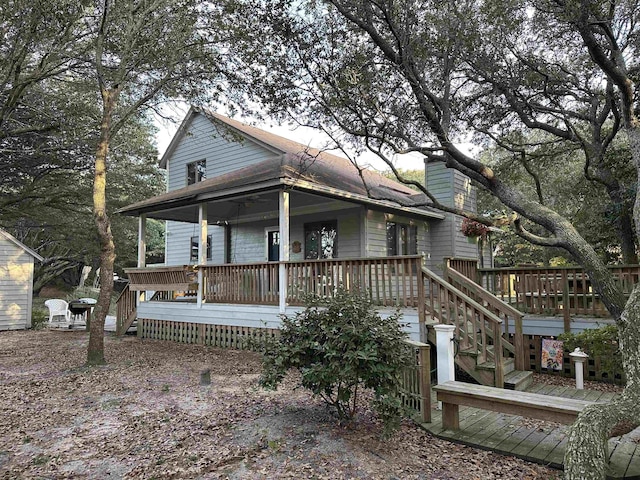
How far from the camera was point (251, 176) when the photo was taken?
1097 centimetres

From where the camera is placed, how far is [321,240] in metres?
13.1

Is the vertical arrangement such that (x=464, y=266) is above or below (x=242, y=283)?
above

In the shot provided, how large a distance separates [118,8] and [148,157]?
11.4m

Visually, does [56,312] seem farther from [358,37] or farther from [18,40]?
[358,37]

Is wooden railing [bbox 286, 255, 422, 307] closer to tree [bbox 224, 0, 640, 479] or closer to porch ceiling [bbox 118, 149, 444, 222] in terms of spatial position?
porch ceiling [bbox 118, 149, 444, 222]

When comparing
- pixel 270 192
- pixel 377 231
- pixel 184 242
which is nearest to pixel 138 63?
pixel 270 192

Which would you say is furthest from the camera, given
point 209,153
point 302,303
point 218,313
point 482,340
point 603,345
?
point 209,153

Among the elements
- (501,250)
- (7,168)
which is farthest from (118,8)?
(501,250)

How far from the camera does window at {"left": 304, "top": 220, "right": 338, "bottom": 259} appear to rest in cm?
1284

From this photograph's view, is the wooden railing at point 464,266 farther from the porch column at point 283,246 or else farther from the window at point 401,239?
the window at point 401,239

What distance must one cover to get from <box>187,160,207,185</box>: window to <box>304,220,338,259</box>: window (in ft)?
15.7

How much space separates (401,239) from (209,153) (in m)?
7.32

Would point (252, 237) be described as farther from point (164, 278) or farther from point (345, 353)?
point (345, 353)

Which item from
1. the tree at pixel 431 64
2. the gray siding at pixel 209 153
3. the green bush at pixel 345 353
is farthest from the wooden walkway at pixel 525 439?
the gray siding at pixel 209 153
